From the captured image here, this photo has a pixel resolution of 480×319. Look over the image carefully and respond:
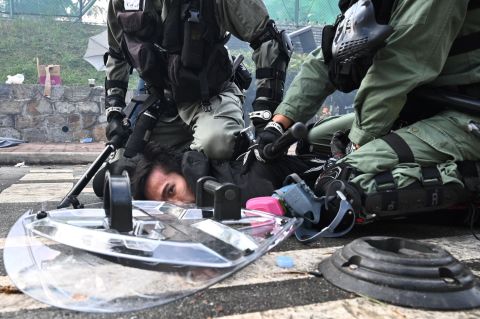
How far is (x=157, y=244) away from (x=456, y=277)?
56 centimetres

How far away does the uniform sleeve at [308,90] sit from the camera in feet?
5.44

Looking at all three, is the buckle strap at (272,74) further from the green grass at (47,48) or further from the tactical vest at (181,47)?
the green grass at (47,48)

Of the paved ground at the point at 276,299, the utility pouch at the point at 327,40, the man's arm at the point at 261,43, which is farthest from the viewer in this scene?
the man's arm at the point at 261,43

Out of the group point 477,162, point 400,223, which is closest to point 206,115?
point 400,223

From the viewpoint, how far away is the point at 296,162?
5.67 ft

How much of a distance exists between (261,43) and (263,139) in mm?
614

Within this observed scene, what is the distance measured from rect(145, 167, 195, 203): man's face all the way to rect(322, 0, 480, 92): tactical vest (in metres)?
0.74

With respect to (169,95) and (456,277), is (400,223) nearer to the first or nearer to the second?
(456,277)

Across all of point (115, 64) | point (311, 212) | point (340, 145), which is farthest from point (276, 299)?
point (115, 64)

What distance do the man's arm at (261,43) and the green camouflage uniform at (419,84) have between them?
61 centimetres

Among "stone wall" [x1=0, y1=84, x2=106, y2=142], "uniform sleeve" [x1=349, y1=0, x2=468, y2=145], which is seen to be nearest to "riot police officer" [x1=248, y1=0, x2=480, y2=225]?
"uniform sleeve" [x1=349, y1=0, x2=468, y2=145]

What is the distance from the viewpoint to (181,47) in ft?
6.85

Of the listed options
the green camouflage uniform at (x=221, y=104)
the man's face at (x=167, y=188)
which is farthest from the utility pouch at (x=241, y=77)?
the man's face at (x=167, y=188)

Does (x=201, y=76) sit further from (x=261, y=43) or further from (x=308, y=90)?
(x=308, y=90)
